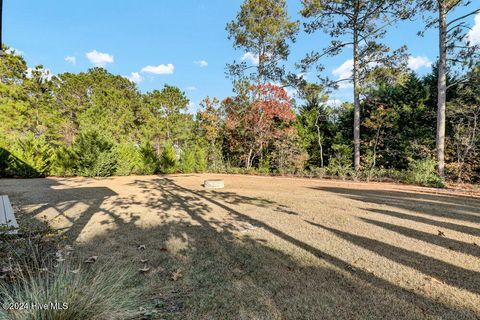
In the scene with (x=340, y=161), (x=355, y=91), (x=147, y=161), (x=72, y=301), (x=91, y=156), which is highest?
(x=355, y=91)

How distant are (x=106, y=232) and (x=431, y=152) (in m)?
12.7

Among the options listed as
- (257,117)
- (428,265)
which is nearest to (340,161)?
(257,117)

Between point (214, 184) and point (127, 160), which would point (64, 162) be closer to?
point (127, 160)

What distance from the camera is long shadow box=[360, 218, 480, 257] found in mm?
2789

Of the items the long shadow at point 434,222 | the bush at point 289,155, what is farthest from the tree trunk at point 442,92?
the long shadow at point 434,222

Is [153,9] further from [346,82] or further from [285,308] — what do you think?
[285,308]

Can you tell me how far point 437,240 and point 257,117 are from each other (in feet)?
37.2

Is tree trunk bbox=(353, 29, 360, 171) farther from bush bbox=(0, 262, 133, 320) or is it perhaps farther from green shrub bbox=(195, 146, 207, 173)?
bush bbox=(0, 262, 133, 320)

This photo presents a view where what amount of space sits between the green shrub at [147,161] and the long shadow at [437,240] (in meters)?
11.8

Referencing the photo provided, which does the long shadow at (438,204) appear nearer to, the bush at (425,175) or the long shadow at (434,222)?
the long shadow at (434,222)

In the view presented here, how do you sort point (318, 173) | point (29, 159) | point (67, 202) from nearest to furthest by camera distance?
point (67, 202)
point (29, 159)
point (318, 173)

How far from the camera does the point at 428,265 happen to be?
7.87 ft

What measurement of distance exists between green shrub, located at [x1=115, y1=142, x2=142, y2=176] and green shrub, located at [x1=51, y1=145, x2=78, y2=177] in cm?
190

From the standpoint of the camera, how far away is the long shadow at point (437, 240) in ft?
9.15
